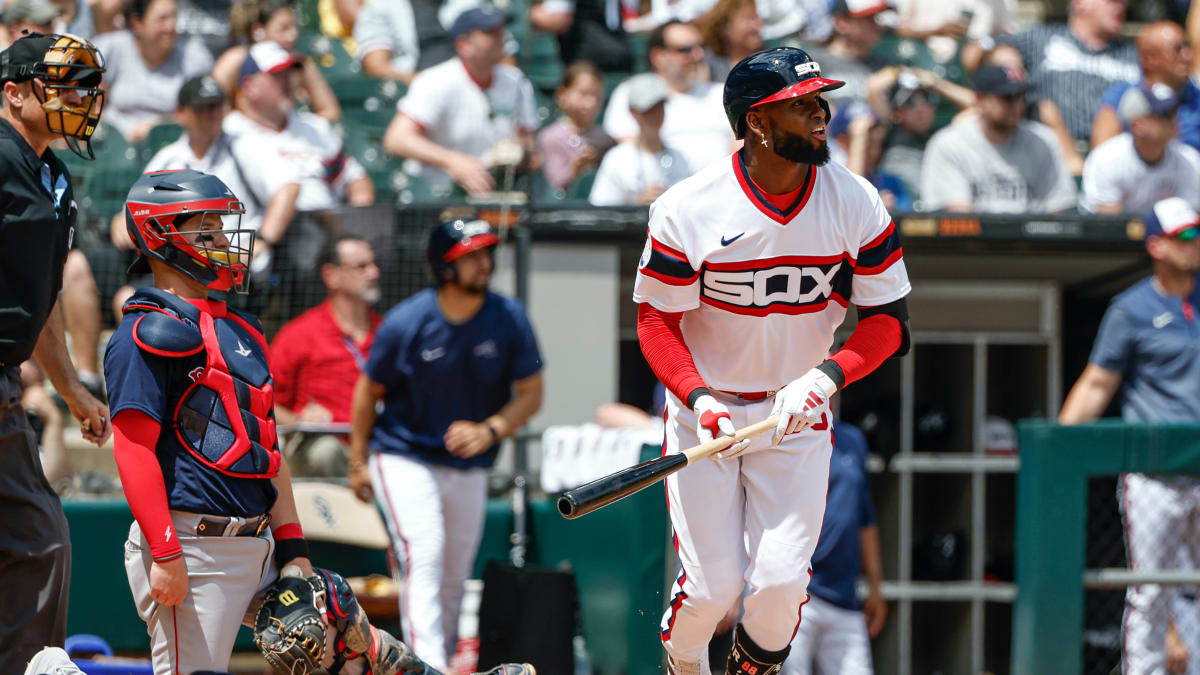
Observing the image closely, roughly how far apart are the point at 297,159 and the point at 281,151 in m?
0.08

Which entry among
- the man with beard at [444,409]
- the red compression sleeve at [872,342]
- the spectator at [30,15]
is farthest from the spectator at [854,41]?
the red compression sleeve at [872,342]

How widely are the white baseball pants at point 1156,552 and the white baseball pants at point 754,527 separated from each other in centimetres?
227

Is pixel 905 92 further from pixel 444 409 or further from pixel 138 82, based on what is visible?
pixel 138 82

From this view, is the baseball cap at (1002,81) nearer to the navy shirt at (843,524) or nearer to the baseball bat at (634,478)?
the navy shirt at (843,524)

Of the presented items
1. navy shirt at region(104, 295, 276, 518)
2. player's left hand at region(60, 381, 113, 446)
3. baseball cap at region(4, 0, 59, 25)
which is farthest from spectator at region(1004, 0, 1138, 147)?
navy shirt at region(104, 295, 276, 518)

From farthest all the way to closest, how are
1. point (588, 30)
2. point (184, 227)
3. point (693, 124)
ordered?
point (588, 30) < point (693, 124) < point (184, 227)

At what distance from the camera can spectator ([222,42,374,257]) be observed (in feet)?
23.4

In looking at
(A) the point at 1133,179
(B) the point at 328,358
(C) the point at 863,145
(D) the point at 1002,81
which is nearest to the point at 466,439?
(B) the point at 328,358

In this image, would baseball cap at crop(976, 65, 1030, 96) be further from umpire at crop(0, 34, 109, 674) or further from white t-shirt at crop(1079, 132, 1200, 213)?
umpire at crop(0, 34, 109, 674)

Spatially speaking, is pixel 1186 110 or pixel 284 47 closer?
pixel 284 47

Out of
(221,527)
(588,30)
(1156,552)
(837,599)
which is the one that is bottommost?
(837,599)

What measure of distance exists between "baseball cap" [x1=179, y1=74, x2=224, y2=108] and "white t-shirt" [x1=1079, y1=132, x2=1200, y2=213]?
14.8 feet

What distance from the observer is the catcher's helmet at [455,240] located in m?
5.88

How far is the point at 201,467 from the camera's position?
11.9ft
